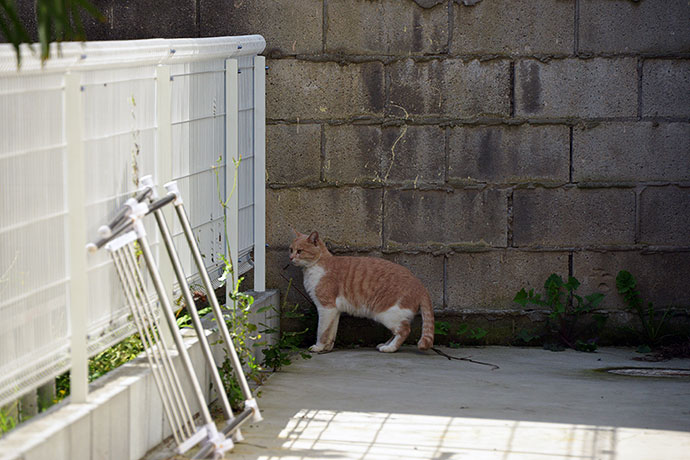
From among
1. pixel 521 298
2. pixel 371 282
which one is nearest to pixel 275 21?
pixel 371 282

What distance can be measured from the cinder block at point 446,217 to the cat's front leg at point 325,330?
1.86ft

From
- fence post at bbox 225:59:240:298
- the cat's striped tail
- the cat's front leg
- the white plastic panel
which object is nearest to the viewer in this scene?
the white plastic panel

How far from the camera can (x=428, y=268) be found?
17.8ft

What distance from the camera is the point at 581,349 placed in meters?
5.32

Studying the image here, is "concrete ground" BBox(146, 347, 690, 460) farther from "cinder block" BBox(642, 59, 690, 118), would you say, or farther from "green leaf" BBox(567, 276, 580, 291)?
"cinder block" BBox(642, 59, 690, 118)

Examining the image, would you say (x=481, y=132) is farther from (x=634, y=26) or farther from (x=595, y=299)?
(x=595, y=299)

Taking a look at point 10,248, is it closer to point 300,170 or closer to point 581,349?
point 300,170

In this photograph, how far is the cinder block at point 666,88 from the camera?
5.28 m

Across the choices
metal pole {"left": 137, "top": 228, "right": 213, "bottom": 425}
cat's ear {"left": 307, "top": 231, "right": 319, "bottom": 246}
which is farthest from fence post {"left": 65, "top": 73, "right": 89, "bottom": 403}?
cat's ear {"left": 307, "top": 231, "right": 319, "bottom": 246}

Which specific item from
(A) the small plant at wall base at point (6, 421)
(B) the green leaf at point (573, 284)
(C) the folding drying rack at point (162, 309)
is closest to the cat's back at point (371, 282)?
(B) the green leaf at point (573, 284)

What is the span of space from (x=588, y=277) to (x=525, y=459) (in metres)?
2.17

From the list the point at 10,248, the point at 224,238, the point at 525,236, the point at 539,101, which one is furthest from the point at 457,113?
the point at 10,248

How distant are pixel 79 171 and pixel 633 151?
3503 millimetres

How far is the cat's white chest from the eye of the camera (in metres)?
5.23
